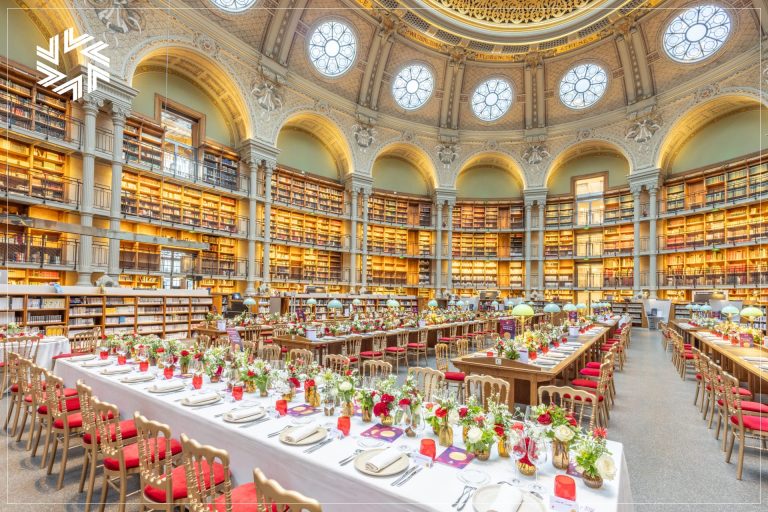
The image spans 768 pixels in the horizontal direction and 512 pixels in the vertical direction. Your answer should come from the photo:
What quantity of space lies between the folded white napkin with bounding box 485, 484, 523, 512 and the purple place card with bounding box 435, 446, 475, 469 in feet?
1.34

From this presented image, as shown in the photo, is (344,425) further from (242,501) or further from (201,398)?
(201,398)

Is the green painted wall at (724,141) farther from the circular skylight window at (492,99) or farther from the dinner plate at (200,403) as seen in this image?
the dinner plate at (200,403)

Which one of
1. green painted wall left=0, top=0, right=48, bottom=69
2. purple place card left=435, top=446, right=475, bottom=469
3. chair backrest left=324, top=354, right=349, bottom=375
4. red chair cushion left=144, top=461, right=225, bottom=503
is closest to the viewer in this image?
purple place card left=435, top=446, right=475, bottom=469

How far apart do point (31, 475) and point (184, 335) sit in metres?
8.95

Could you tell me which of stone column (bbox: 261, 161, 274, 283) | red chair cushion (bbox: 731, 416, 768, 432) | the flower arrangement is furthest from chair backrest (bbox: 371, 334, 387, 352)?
stone column (bbox: 261, 161, 274, 283)

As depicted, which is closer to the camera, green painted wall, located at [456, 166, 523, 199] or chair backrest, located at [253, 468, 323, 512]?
chair backrest, located at [253, 468, 323, 512]

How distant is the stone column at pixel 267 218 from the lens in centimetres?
1741

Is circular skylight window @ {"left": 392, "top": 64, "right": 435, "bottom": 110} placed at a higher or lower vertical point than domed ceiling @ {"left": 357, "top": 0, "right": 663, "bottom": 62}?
lower

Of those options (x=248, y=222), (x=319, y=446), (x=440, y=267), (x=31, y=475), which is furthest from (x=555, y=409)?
(x=440, y=267)

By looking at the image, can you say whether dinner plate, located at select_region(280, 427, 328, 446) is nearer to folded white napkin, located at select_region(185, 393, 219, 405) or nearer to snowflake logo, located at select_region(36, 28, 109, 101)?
folded white napkin, located at select_region(185, 393, 219, 405)

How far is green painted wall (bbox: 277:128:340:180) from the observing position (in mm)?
19938

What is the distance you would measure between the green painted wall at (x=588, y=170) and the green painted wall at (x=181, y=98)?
1897cm

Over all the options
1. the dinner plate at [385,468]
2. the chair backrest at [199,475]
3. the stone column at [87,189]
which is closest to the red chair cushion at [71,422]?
the chair backrest at [199,475]

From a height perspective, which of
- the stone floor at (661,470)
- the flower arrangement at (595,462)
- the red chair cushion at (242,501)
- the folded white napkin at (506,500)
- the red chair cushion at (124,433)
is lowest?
the stone floor at (661,470)
